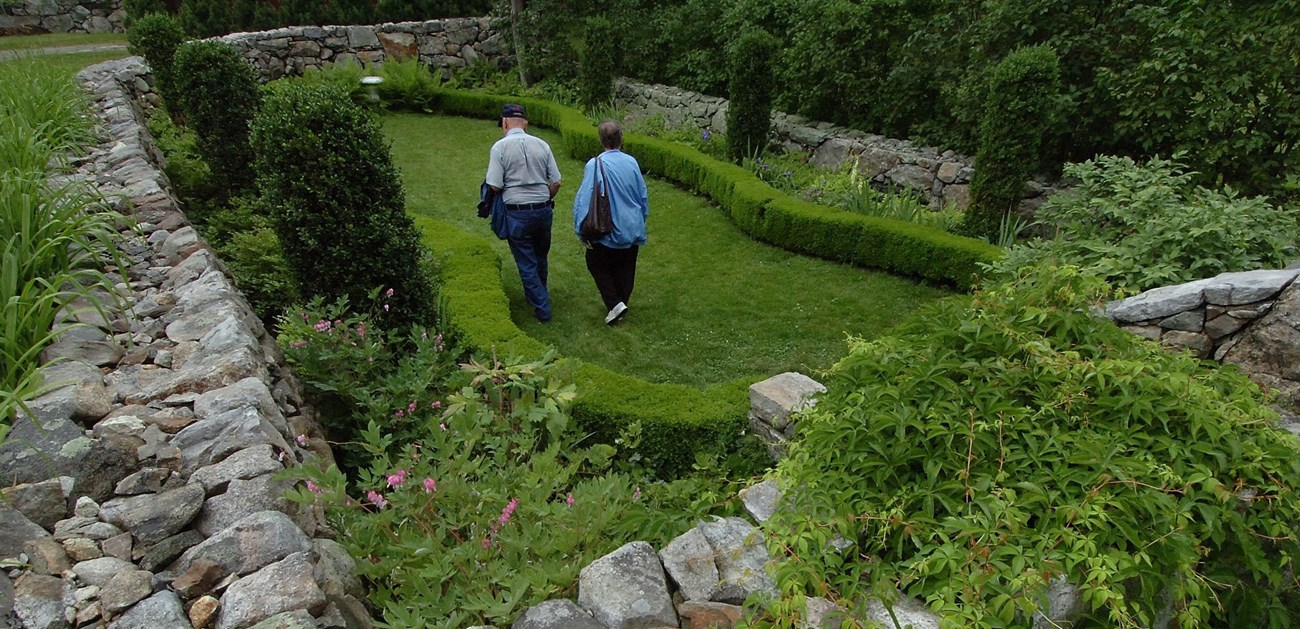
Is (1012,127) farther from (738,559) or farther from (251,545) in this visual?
(251,545)

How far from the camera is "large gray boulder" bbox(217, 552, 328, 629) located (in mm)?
1964

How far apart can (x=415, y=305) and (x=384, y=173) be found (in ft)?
2.81

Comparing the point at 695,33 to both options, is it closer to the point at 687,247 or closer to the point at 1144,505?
the point at 687,247

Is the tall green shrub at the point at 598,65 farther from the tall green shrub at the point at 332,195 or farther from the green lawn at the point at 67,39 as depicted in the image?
the green lawn at the point at 67,39

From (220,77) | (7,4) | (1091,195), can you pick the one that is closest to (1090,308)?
(1091,195)

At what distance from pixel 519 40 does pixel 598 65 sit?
2703mm

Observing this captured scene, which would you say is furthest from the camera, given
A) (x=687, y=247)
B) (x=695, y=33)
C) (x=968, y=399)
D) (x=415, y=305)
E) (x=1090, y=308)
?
(x=695, y=33)

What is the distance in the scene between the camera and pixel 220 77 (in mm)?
7195

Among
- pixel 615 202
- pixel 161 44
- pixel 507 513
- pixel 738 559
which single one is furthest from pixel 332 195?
pixel 161 44

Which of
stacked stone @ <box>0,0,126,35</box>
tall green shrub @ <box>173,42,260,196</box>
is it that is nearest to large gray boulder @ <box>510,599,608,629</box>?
tall green shrub @ <box>173,42,260,196</box>

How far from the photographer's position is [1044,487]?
2.32 metres

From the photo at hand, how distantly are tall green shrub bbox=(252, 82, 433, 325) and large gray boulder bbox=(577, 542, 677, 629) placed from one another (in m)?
2.62

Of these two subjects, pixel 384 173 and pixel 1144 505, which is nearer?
pixel 1144 505

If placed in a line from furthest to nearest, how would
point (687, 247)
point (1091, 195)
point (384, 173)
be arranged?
point (687, 247) → point (1091, 195) → point (384, 173)
